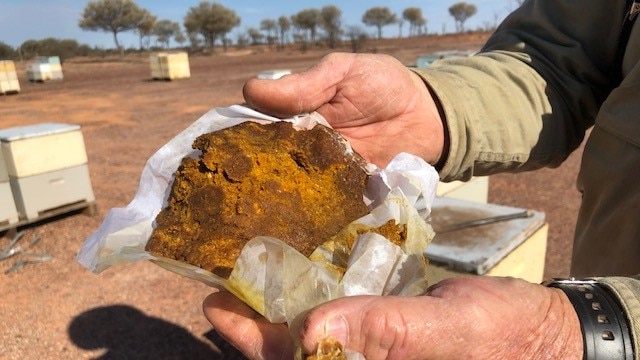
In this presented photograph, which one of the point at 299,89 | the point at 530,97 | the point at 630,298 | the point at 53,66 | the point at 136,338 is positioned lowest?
the point at 136,338

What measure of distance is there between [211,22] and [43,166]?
53620mm

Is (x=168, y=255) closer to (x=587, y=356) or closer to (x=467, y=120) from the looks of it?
(x=587, y=356)

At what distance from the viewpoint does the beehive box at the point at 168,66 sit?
2462cm

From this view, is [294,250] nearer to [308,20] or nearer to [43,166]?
[43,166]

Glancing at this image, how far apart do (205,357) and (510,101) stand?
322cm

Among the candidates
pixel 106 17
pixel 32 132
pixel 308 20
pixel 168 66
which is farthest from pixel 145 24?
pixel 32 132

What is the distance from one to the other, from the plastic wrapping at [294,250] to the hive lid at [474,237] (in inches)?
59.5

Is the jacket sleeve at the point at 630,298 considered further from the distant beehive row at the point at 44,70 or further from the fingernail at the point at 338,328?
the distant beehive row at the point at 44,70

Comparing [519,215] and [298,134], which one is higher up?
[298,134]

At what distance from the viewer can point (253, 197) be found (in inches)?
64.2

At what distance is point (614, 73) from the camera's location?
2.21 meters

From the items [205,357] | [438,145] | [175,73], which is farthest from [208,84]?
[438,145]

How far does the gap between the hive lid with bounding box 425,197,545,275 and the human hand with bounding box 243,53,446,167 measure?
47.9 inches

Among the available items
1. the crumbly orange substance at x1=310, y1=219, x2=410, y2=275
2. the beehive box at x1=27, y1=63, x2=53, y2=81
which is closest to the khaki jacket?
the crumbly orange substance at x1=310, y1=219, x2=410, y2=275
